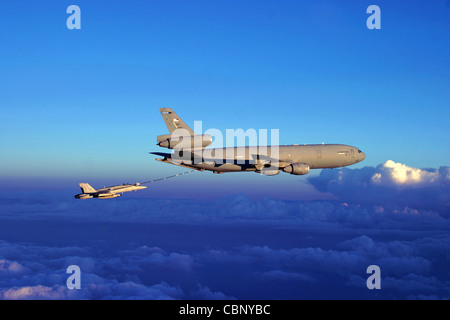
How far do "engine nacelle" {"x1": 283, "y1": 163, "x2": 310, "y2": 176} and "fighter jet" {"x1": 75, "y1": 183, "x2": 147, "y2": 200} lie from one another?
2460cm

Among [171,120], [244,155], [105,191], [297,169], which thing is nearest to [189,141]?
[171,120]

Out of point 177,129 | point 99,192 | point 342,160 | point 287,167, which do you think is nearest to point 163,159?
point 177,129

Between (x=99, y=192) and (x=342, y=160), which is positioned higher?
(x=342, y=160)

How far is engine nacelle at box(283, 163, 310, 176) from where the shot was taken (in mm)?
76250

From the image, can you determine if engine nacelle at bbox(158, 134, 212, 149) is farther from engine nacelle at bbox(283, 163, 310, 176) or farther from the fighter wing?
engine nacelle at bbox(283, 163, 310, 176)

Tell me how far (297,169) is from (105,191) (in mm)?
31992

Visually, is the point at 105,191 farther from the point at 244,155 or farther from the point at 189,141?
the point at 244,155

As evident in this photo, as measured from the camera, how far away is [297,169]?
7625cm

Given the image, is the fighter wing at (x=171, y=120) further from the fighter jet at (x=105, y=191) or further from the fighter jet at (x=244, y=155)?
the fighter jet at (x=105, y=191)

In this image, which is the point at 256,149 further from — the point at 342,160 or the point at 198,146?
the point at 342,160

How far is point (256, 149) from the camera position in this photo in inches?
2972

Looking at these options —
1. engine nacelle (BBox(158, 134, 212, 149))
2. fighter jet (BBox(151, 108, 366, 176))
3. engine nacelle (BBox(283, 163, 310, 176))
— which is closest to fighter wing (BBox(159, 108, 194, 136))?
fighter jet (BBox(151, 108, 366, 176))

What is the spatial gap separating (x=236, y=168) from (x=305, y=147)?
46.6 ft

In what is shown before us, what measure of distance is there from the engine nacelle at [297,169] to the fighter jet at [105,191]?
968 inches
